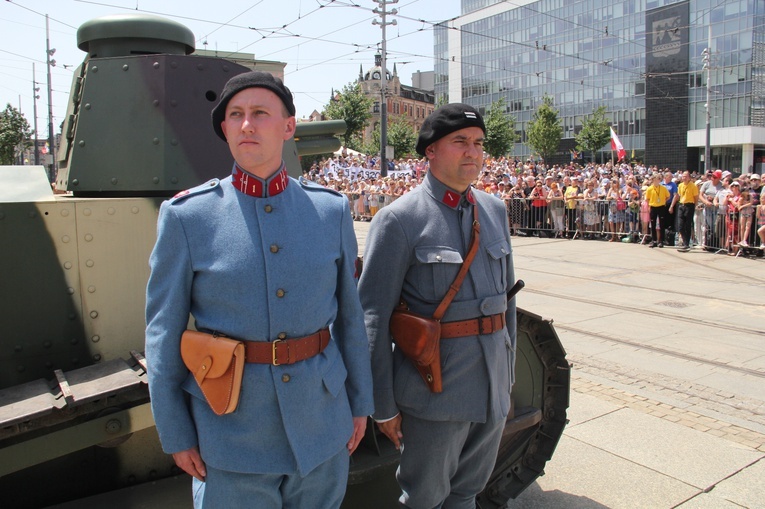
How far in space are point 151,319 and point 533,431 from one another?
235cm

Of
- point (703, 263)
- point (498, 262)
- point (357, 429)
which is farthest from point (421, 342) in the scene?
point (703, 263)

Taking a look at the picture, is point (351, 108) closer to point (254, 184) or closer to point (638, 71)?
point (638, 71)

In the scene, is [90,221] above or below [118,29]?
below

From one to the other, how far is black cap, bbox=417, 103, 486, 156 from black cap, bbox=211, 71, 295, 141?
68 cm

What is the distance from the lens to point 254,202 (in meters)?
2.18

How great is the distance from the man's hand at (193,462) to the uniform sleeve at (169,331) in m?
0.02

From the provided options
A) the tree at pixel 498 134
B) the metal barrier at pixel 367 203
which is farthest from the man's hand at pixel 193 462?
the tree at pixel 498 134

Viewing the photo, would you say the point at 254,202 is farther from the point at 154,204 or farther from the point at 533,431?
the point at 533,431

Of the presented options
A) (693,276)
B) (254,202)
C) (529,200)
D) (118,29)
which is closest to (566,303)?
(693,276)

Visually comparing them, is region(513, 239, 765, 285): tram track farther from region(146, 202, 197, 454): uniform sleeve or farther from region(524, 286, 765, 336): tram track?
region(146, 202, 197, 454): uniform sleeve

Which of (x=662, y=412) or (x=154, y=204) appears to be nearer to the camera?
(x=154, y=204)

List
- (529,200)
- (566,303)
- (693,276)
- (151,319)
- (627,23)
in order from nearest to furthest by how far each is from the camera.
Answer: (151,319), (566,303), (693,276), (529,200), (627,23)

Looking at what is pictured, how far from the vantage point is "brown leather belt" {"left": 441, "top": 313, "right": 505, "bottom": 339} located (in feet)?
8.63

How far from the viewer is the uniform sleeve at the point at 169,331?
2.03 m
